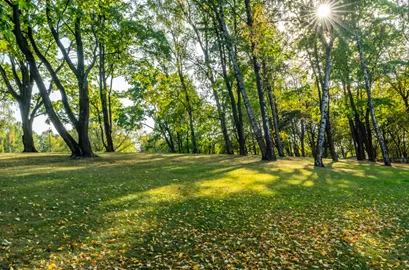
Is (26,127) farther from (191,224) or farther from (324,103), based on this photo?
(324,103)

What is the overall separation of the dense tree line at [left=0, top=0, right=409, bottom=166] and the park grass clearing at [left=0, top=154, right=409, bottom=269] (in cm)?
536

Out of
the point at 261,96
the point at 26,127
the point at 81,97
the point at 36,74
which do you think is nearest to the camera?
the point at 36,74

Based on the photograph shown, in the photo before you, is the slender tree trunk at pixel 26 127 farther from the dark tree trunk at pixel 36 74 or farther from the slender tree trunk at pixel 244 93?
the slender tree trunk at pixel 244 93

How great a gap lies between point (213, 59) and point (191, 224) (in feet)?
86.5

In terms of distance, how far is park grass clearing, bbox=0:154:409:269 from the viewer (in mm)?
6922

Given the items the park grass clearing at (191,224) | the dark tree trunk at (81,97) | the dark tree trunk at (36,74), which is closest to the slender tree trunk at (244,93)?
the park grass clearing at (191,224)

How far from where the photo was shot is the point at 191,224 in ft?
30.5

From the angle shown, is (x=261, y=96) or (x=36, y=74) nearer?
(x=36, y=74)

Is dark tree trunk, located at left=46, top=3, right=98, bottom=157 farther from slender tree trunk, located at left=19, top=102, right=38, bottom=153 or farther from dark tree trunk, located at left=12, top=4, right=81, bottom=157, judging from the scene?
slender tree trunk, located at left=19, top=102, right=38, bottom=153

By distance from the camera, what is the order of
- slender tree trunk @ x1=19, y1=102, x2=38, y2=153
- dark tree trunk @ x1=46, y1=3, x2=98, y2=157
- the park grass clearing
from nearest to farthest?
1. the park grass clearing
2. dark tree trunk @ x1=46, y1=3, x2=98, y2=157
3. slender tree trunk @ x1=19, y1=102, x2=38, y2=153

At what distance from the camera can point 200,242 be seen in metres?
8.07

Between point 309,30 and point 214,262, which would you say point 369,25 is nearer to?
point 309,30

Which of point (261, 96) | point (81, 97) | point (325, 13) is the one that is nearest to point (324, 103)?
point (261, 96)

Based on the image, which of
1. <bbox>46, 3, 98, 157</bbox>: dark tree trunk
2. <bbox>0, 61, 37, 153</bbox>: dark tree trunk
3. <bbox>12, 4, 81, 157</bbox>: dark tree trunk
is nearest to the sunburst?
<bbox>46, 3, 98, 157</bbox>: dark tree trunk
